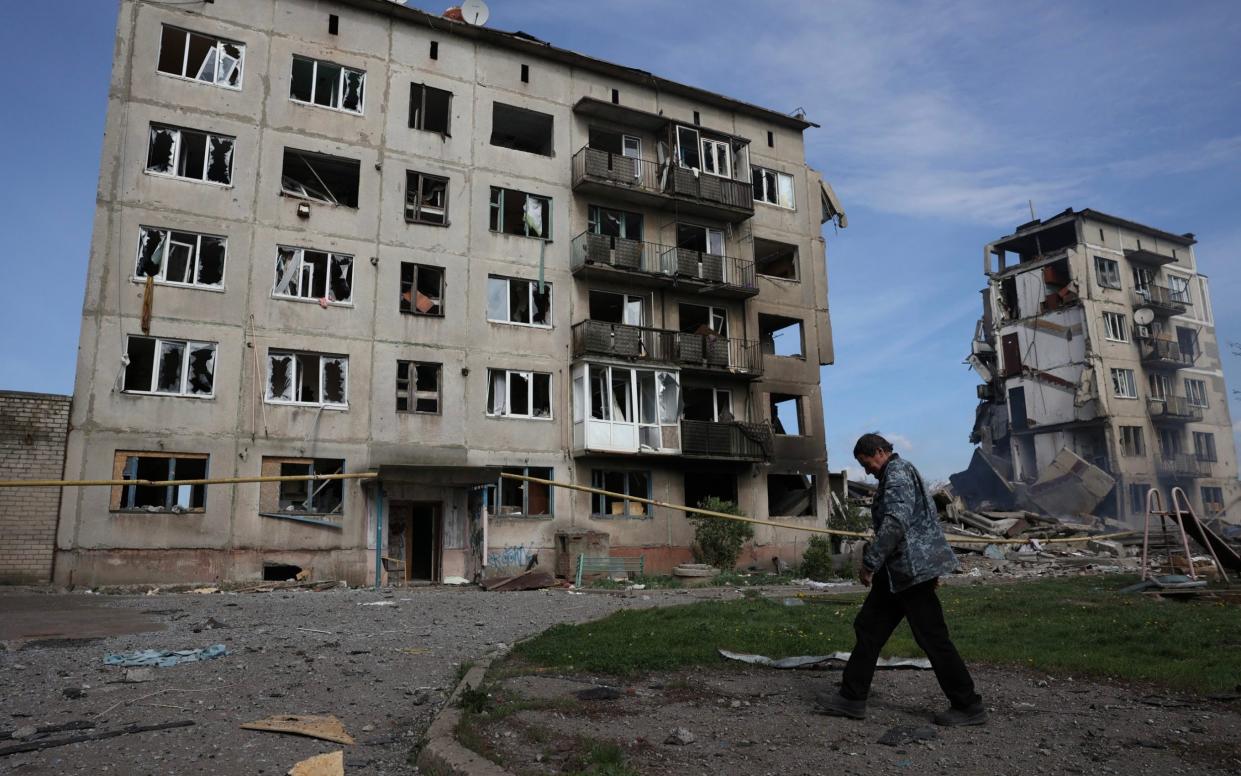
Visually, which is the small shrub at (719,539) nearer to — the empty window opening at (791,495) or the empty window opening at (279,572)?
the empty window opening at (791,495)

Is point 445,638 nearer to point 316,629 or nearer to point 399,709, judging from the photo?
point 316,629

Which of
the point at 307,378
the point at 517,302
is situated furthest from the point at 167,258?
the point at 517,302

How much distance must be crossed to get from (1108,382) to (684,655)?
47.4 m

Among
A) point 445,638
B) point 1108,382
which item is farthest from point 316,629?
point 1108,382

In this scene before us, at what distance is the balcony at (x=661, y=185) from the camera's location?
90.5 ft

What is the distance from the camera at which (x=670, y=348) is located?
91.2ft

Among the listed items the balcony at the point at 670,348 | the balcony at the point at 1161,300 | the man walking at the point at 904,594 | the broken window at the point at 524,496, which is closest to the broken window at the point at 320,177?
the balcony at the point at 670,348

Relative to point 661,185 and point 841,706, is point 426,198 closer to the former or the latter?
point 661,185

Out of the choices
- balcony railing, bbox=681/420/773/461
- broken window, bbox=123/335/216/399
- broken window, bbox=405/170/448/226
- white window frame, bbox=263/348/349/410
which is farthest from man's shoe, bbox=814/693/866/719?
broken window, bbox=405/170/448/226

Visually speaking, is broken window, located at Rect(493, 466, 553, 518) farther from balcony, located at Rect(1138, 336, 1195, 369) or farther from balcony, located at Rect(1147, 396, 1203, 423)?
balcony, located at Rect(1138, 336, 1195, 369)

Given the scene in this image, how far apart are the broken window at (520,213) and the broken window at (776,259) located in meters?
8.95

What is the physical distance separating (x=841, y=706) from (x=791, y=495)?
1027 inches

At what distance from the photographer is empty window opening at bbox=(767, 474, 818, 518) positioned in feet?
99.0

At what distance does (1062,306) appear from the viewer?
158 feet
